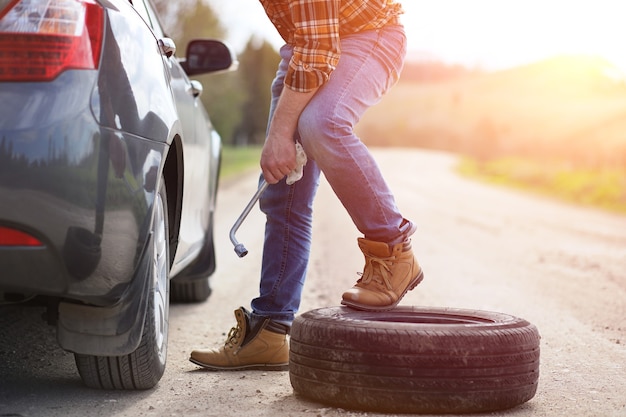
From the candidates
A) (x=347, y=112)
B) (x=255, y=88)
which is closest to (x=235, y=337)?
(x=347, y=112)

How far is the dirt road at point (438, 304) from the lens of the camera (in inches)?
124

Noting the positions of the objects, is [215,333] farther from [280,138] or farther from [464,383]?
[464,383]

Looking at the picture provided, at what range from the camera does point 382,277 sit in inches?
132

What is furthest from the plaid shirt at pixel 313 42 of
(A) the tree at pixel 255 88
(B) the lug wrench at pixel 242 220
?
(A) the tree at pixel 255 88

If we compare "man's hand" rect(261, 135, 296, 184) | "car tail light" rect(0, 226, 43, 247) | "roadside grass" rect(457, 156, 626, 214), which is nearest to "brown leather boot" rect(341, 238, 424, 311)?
"man's hand" rect(261, 135, 296, 184)

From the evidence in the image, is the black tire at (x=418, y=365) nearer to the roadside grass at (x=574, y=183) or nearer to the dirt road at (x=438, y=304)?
the dirt road at (x=438, y=304)

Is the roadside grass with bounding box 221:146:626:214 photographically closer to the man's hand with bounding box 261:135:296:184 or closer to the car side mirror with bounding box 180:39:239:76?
the car side mirror with bounding box 180:39:239:76

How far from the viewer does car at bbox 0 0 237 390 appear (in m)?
2.55

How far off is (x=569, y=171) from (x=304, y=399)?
24058mm

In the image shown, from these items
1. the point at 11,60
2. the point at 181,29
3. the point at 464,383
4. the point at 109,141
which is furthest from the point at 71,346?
the point at 181,29

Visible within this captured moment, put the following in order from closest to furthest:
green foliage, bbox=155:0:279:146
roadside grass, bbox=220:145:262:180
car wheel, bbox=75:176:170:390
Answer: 1. car wheel, bbox=75:176:170:390
2. roadside grass, bbox=220:145:262:180
3. green foliage, bbox=155:0:279:146

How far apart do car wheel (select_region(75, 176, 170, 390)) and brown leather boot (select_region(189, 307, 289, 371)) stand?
1.28 ft

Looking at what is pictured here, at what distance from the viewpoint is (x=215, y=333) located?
4703 millimetres

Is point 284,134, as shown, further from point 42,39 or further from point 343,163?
point 42,39
